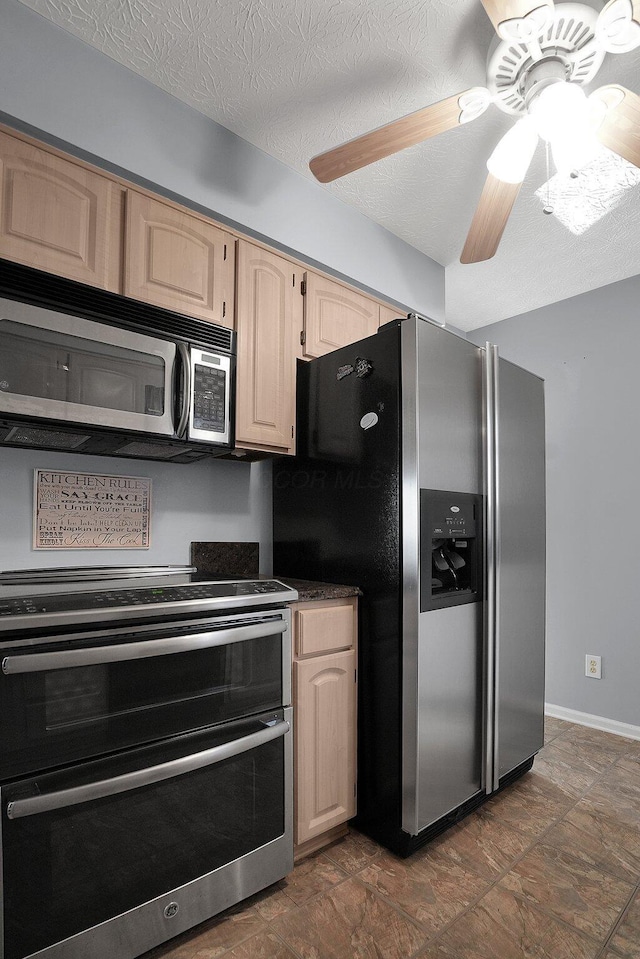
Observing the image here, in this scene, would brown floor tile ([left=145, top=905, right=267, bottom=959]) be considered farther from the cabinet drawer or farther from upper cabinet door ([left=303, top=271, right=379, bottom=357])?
upper cabinet door ([left=303, top=271, right=379, bottom=357])

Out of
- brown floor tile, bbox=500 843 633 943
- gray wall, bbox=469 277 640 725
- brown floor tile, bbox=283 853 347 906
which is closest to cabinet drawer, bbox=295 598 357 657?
brown floor tile, bbox=283 853 347 906

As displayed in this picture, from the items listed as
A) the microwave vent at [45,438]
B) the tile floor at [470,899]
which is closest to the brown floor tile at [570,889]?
the tile floor at [470,899]

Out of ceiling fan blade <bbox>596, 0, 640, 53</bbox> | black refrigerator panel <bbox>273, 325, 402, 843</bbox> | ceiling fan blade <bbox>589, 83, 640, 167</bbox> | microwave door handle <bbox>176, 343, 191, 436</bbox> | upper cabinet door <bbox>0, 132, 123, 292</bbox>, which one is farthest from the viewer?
black refrigerator panel <bbox>273, 325, 402, 843</bbox>

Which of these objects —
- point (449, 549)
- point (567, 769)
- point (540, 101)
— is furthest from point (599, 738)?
point (540, 101)

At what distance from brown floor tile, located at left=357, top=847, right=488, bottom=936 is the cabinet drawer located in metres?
0.69

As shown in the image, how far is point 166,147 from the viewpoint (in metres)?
1.90

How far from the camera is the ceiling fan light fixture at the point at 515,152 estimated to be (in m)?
1.56

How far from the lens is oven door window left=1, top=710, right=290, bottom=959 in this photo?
1.22 metres

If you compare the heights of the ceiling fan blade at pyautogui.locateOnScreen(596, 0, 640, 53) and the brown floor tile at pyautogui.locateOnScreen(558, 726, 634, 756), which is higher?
the ceiling fan blade at pyautogui.locateOnScreen(596, 0, 640, 53)

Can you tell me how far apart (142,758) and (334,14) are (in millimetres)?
2083

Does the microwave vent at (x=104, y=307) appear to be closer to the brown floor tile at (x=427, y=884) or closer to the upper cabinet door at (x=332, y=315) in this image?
the upper cabinet door at (x=332, y=315)

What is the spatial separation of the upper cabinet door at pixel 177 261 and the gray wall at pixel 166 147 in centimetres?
11

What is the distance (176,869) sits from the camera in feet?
4.78

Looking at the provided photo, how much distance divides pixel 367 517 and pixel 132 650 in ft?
3.05
